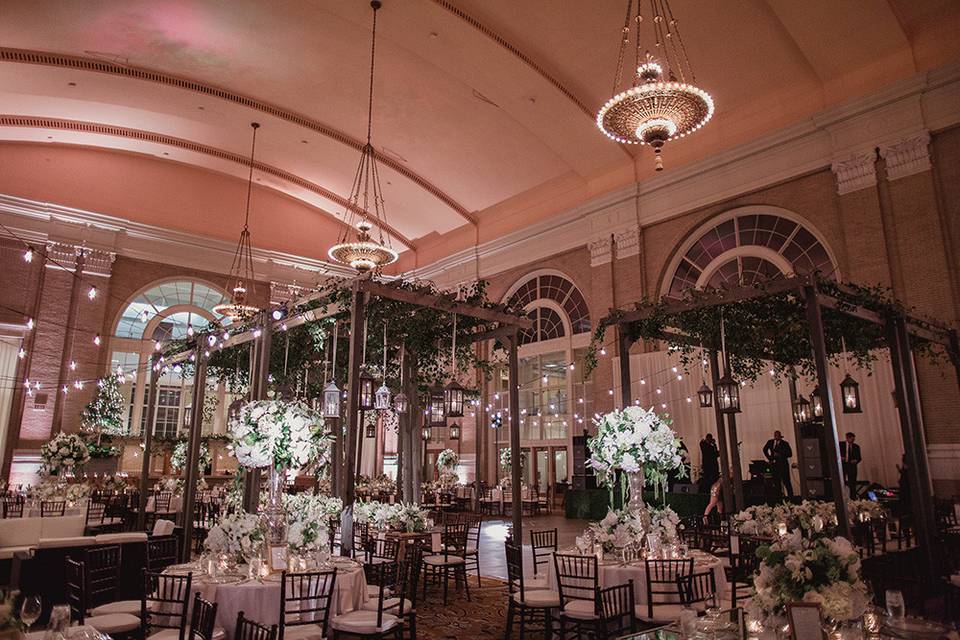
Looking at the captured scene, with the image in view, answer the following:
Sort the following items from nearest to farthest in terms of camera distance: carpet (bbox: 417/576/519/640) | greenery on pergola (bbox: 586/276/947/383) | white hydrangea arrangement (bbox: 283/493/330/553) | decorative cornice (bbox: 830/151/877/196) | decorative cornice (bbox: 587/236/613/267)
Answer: white hydrangea arrangement (bbox: 283/493/330/553) < carpet (bbox: 417/576/519/640) < greenery on pergola (bbox: 586/276/947/383) < decorative cornice (bbox: 830/151/877/196) < decorative cornice (bbox: 587/236/613/267)

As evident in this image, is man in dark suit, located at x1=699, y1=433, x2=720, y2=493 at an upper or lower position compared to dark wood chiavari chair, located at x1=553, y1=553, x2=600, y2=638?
upper

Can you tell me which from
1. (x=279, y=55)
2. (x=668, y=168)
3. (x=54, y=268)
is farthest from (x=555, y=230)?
(x=54, y=268)

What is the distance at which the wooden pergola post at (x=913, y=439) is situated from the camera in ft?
24.1

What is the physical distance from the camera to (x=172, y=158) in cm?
1914

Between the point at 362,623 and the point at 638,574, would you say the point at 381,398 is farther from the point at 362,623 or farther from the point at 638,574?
the point at 638,574

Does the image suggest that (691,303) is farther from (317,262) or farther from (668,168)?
(317,262)

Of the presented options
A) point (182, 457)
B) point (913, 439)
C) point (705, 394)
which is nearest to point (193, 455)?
point (182, 457)

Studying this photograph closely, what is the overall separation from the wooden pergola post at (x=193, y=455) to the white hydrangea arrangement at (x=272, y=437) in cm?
349

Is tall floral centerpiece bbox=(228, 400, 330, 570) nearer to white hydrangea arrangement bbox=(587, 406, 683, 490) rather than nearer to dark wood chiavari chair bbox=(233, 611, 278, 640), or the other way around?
dark wood chiavari chair bbox=(233, 611, 278, 640)

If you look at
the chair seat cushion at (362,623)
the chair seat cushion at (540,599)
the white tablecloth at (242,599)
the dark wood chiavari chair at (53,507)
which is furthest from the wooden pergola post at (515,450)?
the dark wood chiavari chair at (53,507)

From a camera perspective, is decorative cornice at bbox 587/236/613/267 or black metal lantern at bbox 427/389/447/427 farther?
decorative cornice at bbox 587/236/613/267

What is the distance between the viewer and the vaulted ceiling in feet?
40.5

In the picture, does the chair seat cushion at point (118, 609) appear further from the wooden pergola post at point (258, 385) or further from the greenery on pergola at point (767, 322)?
the greenery on pergola at point (767, 322)

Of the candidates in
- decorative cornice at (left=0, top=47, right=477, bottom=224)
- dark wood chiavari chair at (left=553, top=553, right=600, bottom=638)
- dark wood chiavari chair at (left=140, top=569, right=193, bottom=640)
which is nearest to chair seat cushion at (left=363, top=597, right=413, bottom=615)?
dark wood chiavari chair at (left=553, top=553, right=600, bottom=638)
